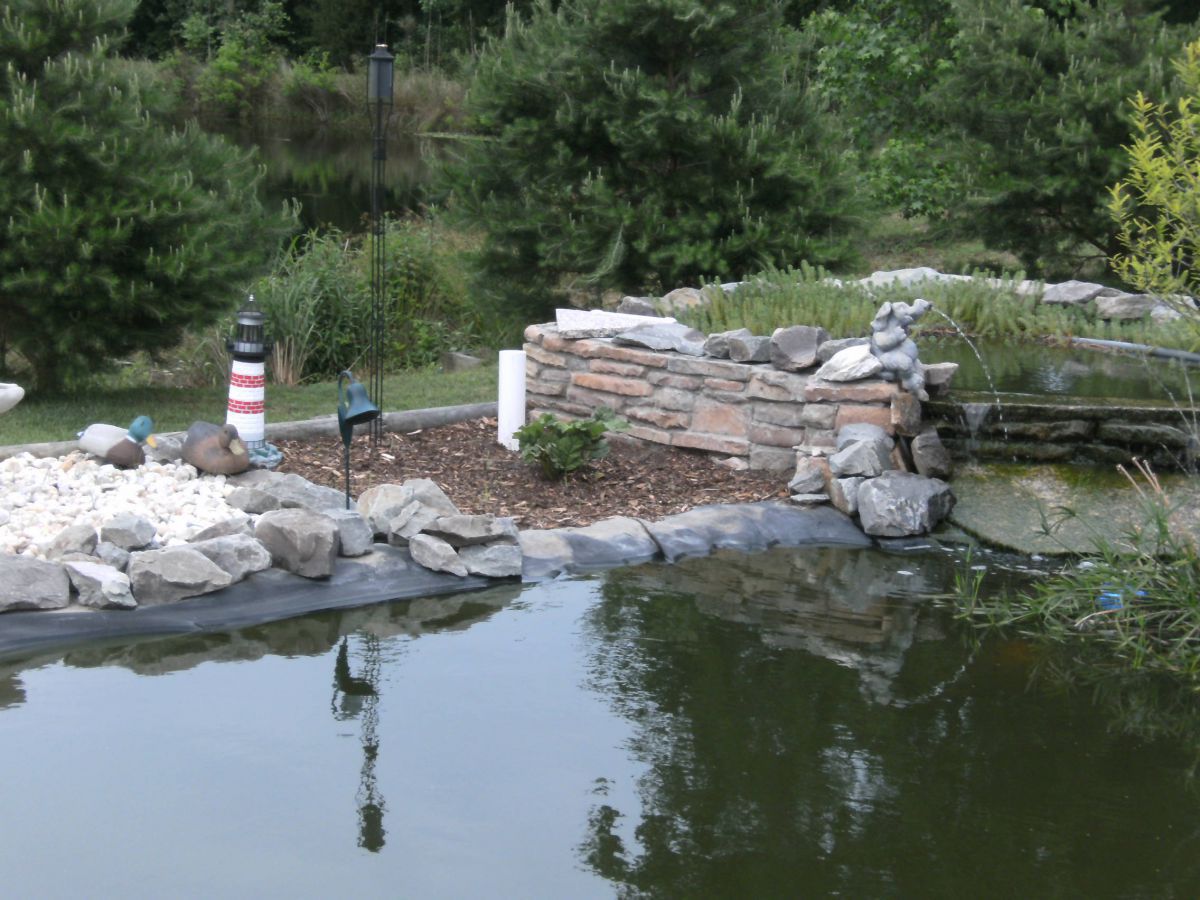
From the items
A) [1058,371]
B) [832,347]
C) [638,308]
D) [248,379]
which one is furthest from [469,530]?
[1058,371]

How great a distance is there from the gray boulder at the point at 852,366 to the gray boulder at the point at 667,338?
0.72 m

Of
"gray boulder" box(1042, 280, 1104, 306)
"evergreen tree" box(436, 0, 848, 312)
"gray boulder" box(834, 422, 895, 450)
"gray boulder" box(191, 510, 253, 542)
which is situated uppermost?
"evergreen tree" box(436, 0, 848, 312)

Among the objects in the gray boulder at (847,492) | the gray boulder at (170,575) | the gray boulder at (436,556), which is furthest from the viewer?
the gray boulder at (847,492)

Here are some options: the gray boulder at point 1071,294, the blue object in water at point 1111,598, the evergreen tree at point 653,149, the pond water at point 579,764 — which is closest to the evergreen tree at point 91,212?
Result: the evergreen tree at point 653,149

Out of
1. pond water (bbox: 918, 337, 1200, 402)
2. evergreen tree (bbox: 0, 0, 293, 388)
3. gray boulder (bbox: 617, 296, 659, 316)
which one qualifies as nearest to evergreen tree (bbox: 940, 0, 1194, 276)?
pond water (bbox: 918, 337, 1200, 402)

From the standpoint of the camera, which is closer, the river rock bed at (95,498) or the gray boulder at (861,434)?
the river rock bed at (95,498)

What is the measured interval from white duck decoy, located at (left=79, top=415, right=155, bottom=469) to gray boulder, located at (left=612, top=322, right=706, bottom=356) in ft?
7.94

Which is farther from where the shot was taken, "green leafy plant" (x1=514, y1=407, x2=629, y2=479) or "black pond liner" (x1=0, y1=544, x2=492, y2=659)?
"green leafy plant" (x1=514, y1=407, x2=629, y2=479)

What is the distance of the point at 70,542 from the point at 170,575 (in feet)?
1.31

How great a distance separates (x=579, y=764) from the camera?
3.86 meters

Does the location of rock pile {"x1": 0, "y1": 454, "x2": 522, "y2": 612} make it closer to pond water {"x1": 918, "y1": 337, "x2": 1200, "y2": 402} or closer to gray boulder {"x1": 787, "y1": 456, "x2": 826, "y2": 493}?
gray boulder {"x1": 787, "y1": 456, "x2": 826, "y2": 493}

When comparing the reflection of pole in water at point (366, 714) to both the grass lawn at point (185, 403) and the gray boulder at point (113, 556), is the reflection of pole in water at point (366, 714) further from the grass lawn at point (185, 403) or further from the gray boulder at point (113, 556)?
the grass lawn at point (185, 403)

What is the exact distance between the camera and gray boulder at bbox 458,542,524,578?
5.38 metres

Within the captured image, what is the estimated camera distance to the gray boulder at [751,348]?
22.0ft
